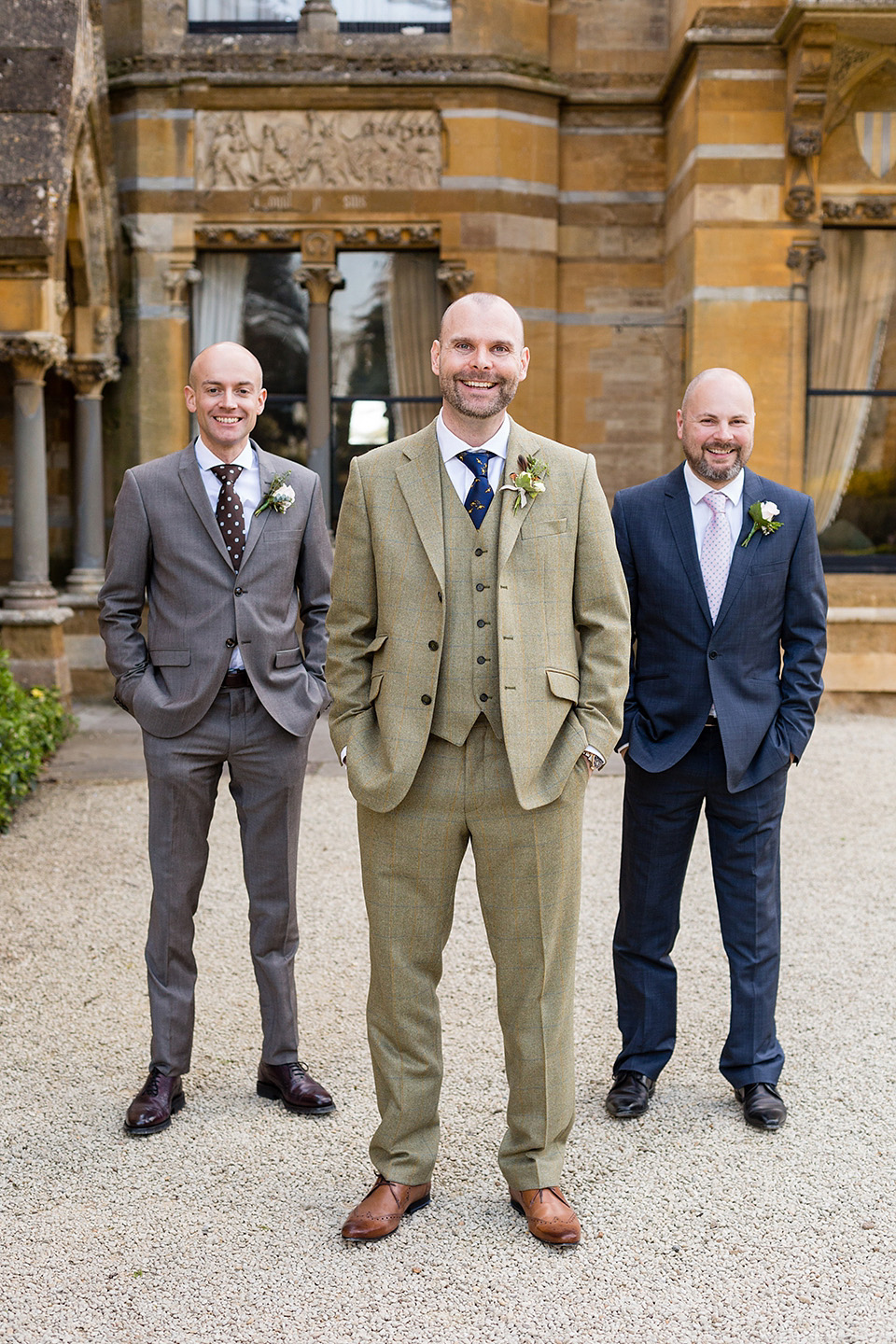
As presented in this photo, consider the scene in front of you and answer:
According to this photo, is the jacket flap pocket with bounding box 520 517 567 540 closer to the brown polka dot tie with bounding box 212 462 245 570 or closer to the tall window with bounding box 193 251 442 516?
the brown polka dot tie with bounding box 212 462 245 570

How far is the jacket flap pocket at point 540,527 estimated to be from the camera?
9.78ft

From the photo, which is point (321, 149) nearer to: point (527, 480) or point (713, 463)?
point (713, 463)

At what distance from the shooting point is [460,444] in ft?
9.85

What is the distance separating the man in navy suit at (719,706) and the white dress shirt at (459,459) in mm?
705

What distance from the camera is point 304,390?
10.9m

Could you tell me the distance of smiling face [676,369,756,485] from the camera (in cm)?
349

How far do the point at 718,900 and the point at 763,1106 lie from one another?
22.1 inches

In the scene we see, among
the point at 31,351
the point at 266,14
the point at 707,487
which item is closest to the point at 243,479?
the point at 707,487

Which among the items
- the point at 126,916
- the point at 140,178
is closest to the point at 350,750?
the point at 126,916

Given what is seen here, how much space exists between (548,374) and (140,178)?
11.9 feet

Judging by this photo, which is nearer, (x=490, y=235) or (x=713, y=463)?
(x=713, y=463)

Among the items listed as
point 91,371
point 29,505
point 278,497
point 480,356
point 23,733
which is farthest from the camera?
point 91,371

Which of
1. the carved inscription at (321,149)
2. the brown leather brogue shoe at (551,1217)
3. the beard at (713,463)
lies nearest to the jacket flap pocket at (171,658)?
the beard at (713,463)

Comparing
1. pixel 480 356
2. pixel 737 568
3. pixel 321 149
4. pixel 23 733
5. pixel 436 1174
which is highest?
pixel 321 149
